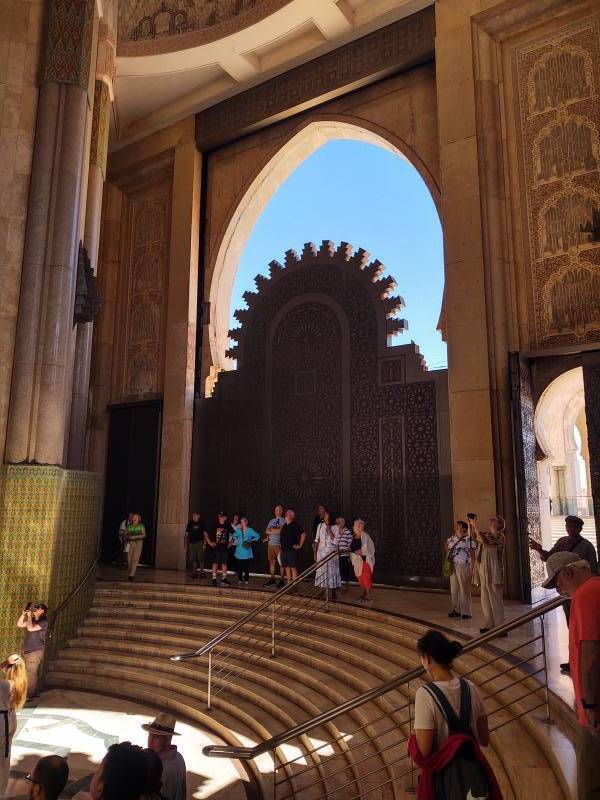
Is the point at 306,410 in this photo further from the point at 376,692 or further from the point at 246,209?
the point at 376,692

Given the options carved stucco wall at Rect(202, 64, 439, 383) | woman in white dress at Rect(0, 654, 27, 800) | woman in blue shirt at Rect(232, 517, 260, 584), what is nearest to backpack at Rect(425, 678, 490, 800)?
woman in white dress at Rect(0, 654, 27, 800)

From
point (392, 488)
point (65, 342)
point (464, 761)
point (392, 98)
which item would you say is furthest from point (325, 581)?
point (392, 98)

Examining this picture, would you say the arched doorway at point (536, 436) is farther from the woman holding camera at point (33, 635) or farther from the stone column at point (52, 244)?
the stone column at point (52, 244)

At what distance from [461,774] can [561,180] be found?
8128mm

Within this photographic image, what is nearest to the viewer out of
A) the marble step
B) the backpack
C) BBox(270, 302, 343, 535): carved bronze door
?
the backpack

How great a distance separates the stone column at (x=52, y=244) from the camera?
7238 mm

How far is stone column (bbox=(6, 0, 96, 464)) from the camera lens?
7238 millimetres

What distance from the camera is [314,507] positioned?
32.9 ft

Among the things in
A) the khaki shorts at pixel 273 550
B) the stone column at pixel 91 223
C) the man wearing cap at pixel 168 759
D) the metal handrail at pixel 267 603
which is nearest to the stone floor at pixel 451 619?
the khaki shorts at pixel 273 550

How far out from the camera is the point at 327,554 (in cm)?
773

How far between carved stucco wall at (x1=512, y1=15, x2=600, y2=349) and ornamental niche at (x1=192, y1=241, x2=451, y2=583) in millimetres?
1903

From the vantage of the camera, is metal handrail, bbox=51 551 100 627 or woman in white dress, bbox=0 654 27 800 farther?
metal handrail, bbox=51 551 100 627

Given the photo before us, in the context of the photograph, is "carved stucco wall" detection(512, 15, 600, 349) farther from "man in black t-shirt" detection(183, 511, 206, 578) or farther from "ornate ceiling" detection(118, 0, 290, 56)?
"man in black t-shirt" detection(183, 511, 206, 578)

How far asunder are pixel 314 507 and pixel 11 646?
4870 mm
